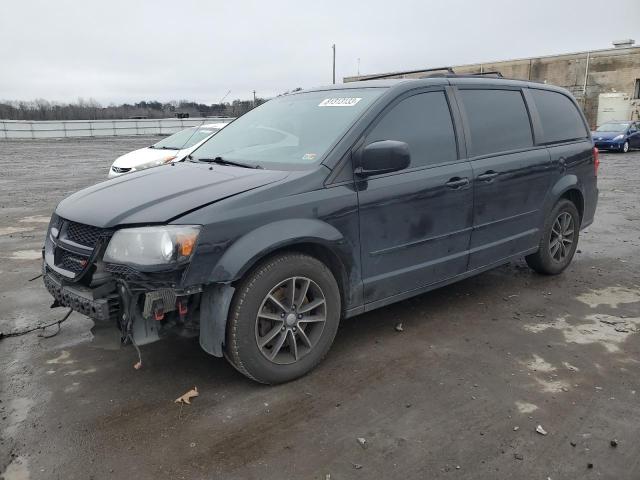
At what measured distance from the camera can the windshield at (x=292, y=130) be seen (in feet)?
12.2

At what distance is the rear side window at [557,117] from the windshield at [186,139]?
22.7 ft

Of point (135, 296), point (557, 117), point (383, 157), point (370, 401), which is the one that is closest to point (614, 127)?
point (557, 117)

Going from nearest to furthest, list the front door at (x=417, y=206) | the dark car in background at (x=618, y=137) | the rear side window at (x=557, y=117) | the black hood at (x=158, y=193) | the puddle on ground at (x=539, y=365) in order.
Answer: the black hood at (x=158, y=193), the puddle on ground at (x=539, y=365), the front door at (x=417, y=206), the rear side window at (x=557, y=117), the dark car in background at (x=618, y=137)

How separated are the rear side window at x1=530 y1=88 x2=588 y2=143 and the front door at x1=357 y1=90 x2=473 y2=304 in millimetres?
1433

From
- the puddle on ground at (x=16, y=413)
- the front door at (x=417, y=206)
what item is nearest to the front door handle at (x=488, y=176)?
the front door at (x=417, y=206)

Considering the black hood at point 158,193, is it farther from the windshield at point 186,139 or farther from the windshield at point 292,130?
the windshield at point 186,139

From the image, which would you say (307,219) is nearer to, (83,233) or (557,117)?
(83,233)

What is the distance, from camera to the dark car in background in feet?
75.6

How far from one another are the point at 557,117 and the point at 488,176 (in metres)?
1.57

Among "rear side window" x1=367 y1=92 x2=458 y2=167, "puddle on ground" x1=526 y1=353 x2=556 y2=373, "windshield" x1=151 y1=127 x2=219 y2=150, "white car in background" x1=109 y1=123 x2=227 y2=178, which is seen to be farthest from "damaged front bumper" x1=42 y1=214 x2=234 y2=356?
"windshield" x1=151 y1=127 x2=219 y2=150

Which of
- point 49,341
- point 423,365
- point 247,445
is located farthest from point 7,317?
point 423,365

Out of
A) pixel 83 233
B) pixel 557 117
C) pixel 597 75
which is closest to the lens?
pixel 83 233

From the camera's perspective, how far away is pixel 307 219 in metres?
3.30

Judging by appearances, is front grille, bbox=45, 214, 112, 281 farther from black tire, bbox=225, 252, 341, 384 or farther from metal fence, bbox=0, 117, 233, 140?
metal fence, bbox=0, 117, 233, 140
